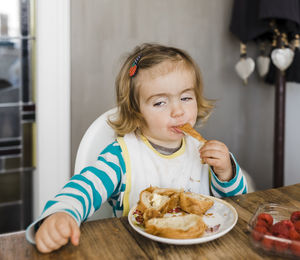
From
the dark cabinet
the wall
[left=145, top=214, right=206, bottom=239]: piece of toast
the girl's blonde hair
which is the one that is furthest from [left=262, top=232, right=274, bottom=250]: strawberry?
the dark cabinet

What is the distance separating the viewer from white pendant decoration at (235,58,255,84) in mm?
2201

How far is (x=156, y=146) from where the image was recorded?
1303 mm

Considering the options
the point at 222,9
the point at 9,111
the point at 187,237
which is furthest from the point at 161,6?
the point at 187,237

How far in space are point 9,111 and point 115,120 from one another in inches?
45.2

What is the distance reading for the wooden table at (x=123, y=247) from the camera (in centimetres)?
73

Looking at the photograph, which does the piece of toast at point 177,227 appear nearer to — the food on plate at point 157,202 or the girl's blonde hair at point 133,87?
the food on plate at point 157,202

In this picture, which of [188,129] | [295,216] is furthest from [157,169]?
[295,216]

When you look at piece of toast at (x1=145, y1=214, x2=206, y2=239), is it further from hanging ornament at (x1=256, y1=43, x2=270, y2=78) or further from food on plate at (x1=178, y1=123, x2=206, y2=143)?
hanging ornament at (x1=256, y1=43, x2=270, y2=78)

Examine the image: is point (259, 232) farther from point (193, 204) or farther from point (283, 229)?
point (193, 204)

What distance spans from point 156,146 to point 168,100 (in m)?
0.19

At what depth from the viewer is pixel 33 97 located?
7.15 feet

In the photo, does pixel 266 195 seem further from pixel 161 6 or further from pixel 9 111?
pixel 9 111

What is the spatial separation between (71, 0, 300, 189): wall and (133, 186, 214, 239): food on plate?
121cm

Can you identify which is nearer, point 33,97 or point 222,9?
point 33,97
